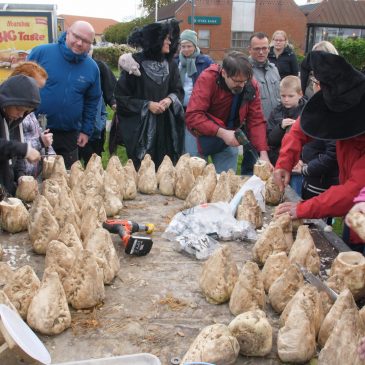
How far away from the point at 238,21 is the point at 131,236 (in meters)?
36.1

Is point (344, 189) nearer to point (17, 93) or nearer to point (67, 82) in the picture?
point (17, 93)

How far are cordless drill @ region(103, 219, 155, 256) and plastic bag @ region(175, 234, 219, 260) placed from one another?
19 centimetres

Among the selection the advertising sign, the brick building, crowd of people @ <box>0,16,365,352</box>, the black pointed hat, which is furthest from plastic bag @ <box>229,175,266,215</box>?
the brick building

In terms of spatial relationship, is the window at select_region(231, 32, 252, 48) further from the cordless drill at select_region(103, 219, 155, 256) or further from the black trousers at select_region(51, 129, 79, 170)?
the cordless drill at select_region(103, 219, 155, 256)

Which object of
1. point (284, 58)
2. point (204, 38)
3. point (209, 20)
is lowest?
point (284, 58)

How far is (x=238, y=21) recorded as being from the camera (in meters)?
35.8

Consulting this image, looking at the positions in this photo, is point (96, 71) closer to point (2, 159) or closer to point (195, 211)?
point (2, 159)

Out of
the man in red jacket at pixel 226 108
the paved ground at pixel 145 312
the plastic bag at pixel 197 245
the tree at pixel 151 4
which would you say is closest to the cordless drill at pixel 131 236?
the paved ground at pixel 145 312

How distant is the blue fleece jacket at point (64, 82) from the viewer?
4262 mm

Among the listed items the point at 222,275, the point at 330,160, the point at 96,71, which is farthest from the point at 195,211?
the point at 96,71

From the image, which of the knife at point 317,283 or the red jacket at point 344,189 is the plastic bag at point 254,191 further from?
the knife at point 317,283

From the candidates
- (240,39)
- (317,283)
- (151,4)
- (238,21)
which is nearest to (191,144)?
(317,283)

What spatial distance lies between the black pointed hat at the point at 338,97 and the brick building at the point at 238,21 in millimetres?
33946

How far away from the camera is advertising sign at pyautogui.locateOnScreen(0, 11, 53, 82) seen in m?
5.47
